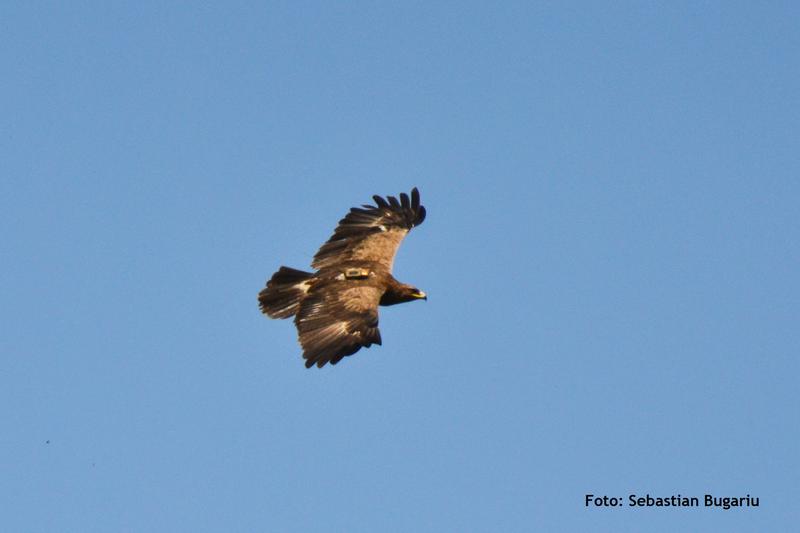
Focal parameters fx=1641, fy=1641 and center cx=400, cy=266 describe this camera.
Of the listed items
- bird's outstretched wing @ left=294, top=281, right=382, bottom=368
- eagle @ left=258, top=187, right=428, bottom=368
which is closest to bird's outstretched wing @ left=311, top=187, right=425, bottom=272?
eagle @ left=258, top=187, right=428, bottom=368

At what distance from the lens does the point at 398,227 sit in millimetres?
22500

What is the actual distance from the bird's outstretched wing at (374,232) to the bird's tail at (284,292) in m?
0.41

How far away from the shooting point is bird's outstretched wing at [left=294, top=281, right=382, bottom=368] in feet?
62.2

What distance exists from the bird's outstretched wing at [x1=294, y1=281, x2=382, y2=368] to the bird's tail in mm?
404

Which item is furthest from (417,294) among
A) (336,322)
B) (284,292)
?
(336,322)

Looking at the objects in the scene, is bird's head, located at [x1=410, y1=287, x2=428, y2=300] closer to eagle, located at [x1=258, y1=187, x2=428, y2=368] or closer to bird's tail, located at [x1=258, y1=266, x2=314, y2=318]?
eagle, located at [x1=258, y1=187, x2=428, y2=368]

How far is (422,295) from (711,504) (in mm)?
4506

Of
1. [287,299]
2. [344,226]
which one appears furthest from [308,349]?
[344,226]

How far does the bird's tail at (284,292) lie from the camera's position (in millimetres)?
20672

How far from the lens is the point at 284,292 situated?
20.8m

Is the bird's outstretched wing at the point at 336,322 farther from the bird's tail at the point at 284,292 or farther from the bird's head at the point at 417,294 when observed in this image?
the bird's head at the point at 417,294

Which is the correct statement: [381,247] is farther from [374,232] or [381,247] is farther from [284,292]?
[284,292]

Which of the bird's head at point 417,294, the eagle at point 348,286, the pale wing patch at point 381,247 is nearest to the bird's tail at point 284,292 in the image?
the eagle at point 348,286

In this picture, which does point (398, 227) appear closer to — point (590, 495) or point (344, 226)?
point (344, 226)
